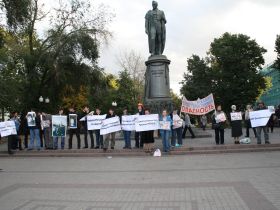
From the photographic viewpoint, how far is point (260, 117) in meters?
17.5

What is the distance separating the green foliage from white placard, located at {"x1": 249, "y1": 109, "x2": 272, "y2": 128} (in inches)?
1772

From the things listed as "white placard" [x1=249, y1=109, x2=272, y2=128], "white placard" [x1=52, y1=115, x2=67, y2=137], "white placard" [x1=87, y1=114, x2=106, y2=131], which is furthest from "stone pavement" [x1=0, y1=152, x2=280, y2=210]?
"white placard" [x1=52, y1=115, x2=67, y2=137]

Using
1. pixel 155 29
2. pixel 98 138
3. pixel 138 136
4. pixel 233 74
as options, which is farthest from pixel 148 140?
pixel 233 74

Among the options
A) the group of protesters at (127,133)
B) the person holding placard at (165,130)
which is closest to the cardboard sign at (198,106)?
the group of protesters at (127,133)

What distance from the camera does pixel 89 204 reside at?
836cm

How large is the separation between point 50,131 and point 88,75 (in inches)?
881

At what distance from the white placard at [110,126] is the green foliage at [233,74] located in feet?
152

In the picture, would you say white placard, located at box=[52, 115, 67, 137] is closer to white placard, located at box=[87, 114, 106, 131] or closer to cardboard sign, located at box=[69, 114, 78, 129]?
cardboard sign, located at box=[69, 114, 78, 129]

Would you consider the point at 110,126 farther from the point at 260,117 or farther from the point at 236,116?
the point at 260,117

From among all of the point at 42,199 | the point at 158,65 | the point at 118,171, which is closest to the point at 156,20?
the point at 158,65

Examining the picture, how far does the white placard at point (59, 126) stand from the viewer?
19094mm

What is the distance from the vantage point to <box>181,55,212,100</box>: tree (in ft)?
218

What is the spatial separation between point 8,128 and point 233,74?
4946cm

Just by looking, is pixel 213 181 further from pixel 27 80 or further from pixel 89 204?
pixel 27 80
